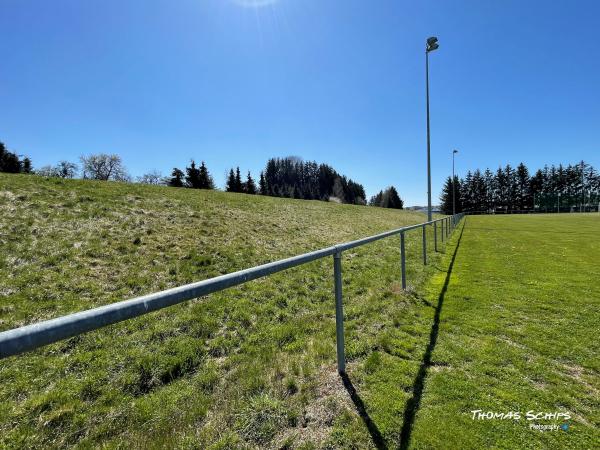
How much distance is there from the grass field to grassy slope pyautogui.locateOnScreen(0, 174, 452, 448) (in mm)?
21

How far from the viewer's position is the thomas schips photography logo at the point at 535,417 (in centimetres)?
232

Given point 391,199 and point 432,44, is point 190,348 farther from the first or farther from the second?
point 391,199

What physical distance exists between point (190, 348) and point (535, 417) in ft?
12.4

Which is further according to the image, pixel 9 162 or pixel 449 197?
pixel 449 197

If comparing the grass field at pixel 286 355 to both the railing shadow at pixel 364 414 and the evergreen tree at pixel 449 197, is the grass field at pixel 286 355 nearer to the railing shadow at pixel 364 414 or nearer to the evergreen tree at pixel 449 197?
the railing shadow at pixel 364 414

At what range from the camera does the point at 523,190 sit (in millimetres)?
88188

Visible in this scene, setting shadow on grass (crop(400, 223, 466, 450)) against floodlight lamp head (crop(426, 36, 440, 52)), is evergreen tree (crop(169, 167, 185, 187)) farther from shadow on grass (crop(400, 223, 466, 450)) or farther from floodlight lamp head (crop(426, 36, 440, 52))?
shadow on grass (crop(400, 223, 466, 450))

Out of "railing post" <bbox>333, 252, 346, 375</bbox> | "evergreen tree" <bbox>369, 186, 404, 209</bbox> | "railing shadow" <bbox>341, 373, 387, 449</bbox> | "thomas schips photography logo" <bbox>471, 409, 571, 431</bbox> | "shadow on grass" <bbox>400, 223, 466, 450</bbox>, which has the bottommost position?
"thomas schips photography logo" <bbox>471, 409, 571, 431</bbox>

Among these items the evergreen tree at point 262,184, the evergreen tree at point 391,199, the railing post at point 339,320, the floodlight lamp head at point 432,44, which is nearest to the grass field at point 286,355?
the railing post at point 339,320

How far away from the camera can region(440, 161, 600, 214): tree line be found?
85438 millimetres

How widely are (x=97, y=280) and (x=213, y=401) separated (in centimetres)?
462

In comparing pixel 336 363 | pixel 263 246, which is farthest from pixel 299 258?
pixel 263 246

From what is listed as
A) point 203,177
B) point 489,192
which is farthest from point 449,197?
point 203,177

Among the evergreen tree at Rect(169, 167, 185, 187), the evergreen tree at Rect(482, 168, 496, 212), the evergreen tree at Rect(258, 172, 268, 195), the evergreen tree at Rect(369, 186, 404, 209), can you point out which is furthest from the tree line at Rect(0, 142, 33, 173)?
the evergreen tree at Rect(482, 168, 496, 212)
